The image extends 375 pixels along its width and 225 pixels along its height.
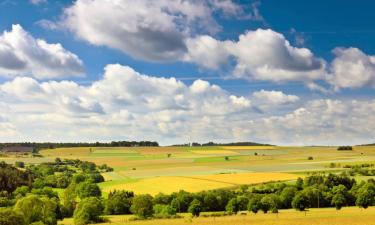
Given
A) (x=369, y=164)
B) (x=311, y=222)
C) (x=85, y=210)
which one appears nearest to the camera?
(x=311, y=222)

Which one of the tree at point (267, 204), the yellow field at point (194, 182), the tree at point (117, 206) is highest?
the yellow field at point (194, 182)

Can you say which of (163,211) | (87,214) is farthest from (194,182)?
(87,214)

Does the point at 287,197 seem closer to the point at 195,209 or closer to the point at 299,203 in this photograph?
the point at 299,203

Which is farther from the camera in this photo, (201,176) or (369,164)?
(369,164)

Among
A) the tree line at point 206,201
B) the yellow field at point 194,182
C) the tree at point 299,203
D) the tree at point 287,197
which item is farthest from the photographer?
the yellow field at point 194,182

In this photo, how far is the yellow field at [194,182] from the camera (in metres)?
143

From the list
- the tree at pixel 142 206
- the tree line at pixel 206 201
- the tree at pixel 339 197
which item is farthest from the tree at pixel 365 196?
the tree at pixel 142 206

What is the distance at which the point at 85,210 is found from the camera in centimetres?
10750

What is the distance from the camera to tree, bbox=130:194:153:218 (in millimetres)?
115062

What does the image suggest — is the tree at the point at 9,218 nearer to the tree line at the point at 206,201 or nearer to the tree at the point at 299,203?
the tree line at the point at 206,201

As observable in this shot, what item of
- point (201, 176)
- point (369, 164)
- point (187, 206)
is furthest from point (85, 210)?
point (369, 164)

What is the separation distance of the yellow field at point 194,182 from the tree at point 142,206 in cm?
1951

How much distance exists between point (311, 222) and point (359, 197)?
50.7 metres

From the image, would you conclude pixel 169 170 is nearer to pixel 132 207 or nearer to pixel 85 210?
pixel 132 207
